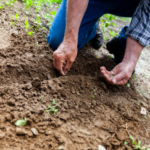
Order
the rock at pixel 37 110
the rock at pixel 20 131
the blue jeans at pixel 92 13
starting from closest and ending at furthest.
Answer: the rock at pixel 20 131, the rock at pixel 37 110, the blue jeans at pixel 92 13

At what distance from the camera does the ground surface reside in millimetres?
907

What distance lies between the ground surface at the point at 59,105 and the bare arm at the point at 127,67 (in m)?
0.10

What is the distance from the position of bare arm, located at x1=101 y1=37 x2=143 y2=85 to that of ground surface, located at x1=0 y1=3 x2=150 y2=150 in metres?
0.10

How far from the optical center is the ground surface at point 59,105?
907 millimetres

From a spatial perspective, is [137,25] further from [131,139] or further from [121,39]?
[131,139]

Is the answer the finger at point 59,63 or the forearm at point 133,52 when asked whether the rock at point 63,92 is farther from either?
the forearm at point 133,52

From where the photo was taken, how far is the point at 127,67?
143 cm

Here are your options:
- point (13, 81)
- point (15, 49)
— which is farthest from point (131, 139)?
point (15, 49)

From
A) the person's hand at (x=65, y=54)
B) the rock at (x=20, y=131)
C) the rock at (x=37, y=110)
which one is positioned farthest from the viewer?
the person's hand at (x=65, y=54)

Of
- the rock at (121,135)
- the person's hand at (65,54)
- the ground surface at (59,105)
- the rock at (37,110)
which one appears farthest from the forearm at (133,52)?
the rock at (37,110)

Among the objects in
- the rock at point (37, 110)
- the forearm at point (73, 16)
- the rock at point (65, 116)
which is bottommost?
the rock at point (65, 116)

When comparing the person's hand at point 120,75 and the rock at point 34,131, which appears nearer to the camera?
the rock at point 34,131

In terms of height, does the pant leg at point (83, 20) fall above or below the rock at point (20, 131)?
above

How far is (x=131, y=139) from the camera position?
1.03m
